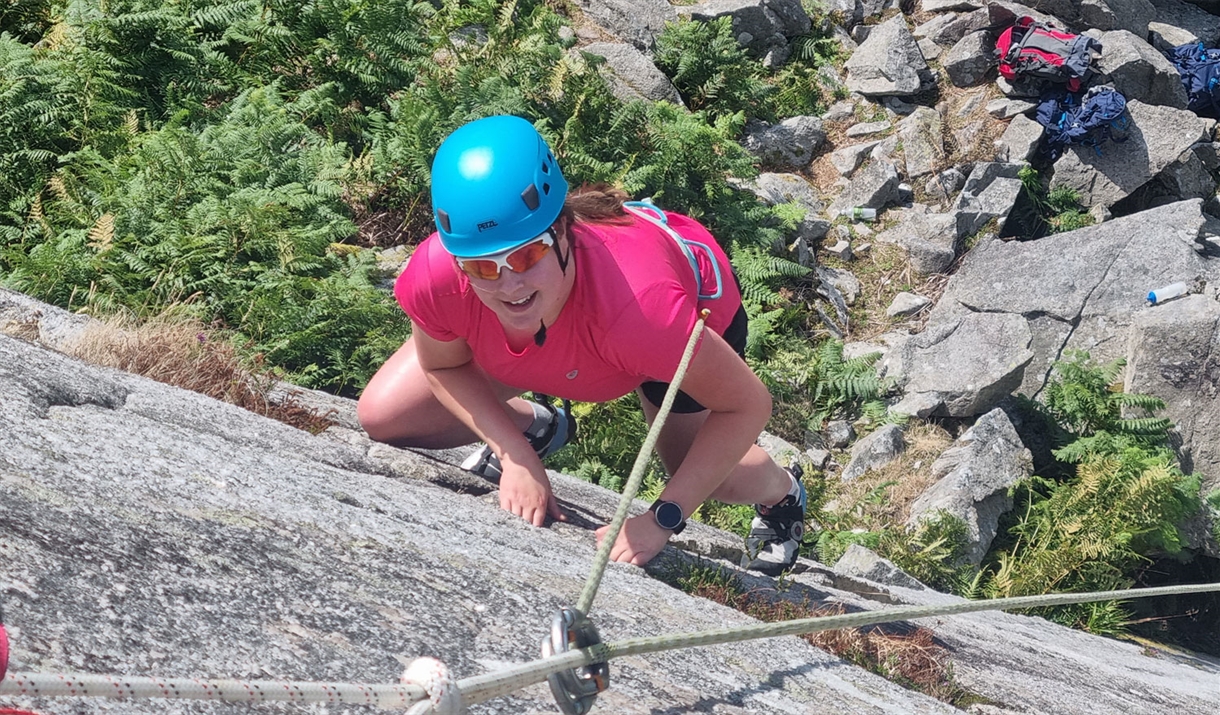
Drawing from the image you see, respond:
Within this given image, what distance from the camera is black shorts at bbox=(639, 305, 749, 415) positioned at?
404 cm

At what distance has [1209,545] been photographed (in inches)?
348

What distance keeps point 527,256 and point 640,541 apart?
3.55 ft

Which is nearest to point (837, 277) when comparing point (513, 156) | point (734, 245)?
point (734, 245)

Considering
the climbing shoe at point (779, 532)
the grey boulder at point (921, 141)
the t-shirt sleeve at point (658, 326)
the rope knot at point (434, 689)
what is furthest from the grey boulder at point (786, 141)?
the rope knot at point (434, 689)

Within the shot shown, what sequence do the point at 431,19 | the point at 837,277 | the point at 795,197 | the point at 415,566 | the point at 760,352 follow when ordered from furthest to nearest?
the point at 795,197
the point at 837,277
the point at 431,19
the point at 760,352
the point at 415,566

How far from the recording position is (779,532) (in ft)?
15.7

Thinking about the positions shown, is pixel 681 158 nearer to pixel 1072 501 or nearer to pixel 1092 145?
pixel 1072 501

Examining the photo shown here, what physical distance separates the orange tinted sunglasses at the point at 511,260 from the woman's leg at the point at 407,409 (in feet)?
3.72

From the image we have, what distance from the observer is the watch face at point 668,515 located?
351cm

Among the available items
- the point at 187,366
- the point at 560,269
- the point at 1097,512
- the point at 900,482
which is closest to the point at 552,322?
the point at 560,269

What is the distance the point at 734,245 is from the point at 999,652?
677 centimetres

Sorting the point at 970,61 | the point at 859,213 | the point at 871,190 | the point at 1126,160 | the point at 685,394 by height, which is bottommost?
the point at 1126,160

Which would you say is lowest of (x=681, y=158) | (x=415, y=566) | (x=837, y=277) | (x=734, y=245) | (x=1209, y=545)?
(x=1209, y=545)

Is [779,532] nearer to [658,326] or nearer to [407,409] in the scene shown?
[407,409]
